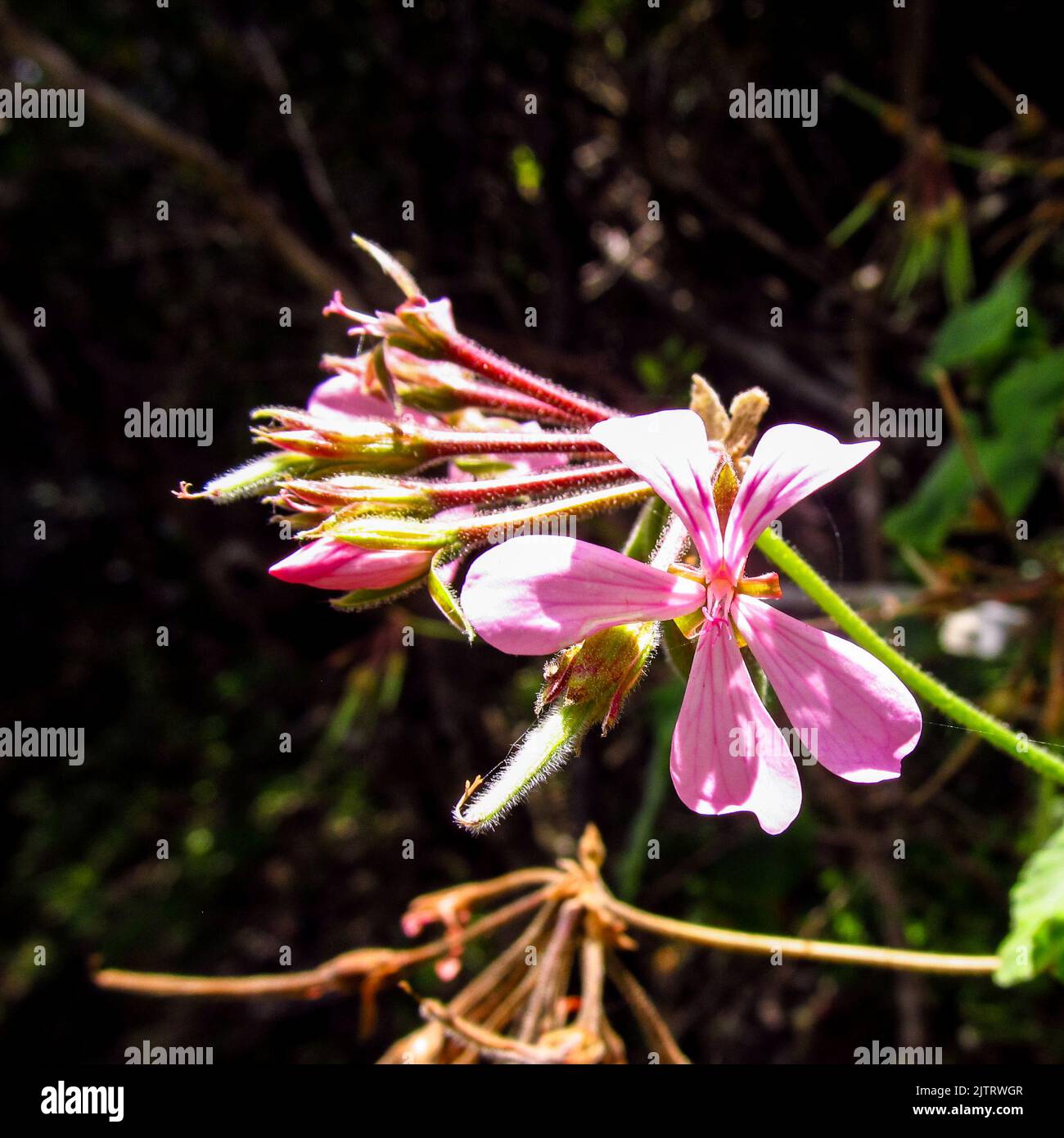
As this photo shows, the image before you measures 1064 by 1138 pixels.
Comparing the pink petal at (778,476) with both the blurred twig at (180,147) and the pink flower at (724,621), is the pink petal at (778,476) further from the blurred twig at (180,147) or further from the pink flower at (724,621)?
the blurred twig at (180,147)

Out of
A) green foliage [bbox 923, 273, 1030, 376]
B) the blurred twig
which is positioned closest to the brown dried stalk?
green foliage [bbox 923, 273, 1030, 376]

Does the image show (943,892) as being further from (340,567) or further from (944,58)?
(944,58)

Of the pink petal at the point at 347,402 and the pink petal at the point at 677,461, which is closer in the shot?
the pink petal at the point at 677,461

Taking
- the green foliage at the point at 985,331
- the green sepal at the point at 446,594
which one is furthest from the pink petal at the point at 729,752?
the green foliage at the point at 985,331

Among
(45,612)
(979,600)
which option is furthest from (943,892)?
(45,612)

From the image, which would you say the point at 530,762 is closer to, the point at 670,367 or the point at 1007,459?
the point at 1007,459

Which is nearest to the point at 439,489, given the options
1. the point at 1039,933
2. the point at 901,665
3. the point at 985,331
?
→ the point at 901,665
